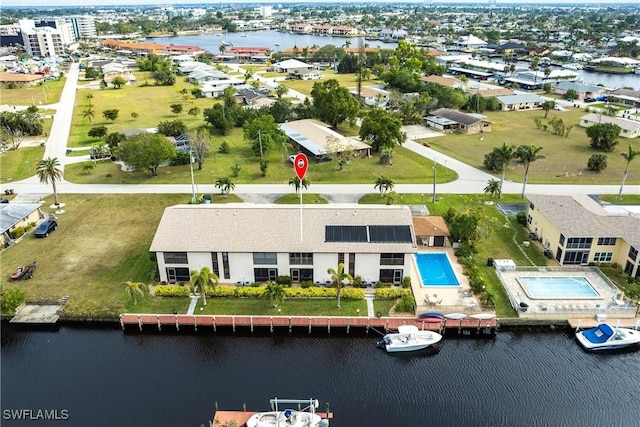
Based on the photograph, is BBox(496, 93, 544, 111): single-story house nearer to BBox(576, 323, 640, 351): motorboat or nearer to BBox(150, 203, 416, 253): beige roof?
BBox(150, 203, 416, 253): beige roof

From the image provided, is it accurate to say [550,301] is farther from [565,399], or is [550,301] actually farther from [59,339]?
[59,339]

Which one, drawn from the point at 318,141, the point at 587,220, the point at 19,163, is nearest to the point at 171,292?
the point at 587,220

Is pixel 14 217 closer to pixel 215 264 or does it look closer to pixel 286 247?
pixel 215 264

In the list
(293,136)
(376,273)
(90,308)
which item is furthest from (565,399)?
(293,136)

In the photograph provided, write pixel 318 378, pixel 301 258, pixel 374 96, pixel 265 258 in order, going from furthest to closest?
pixel 374 96
pixel 265 258
pixel 301 258
pixel 318 378

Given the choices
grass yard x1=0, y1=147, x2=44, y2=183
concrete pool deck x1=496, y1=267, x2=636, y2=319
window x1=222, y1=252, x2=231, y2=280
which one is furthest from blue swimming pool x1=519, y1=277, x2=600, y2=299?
grass yard x1=0, y1=147, x2=44, y2=183

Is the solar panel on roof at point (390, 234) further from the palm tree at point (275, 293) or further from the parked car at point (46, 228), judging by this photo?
the parked car at point (46, 228)
